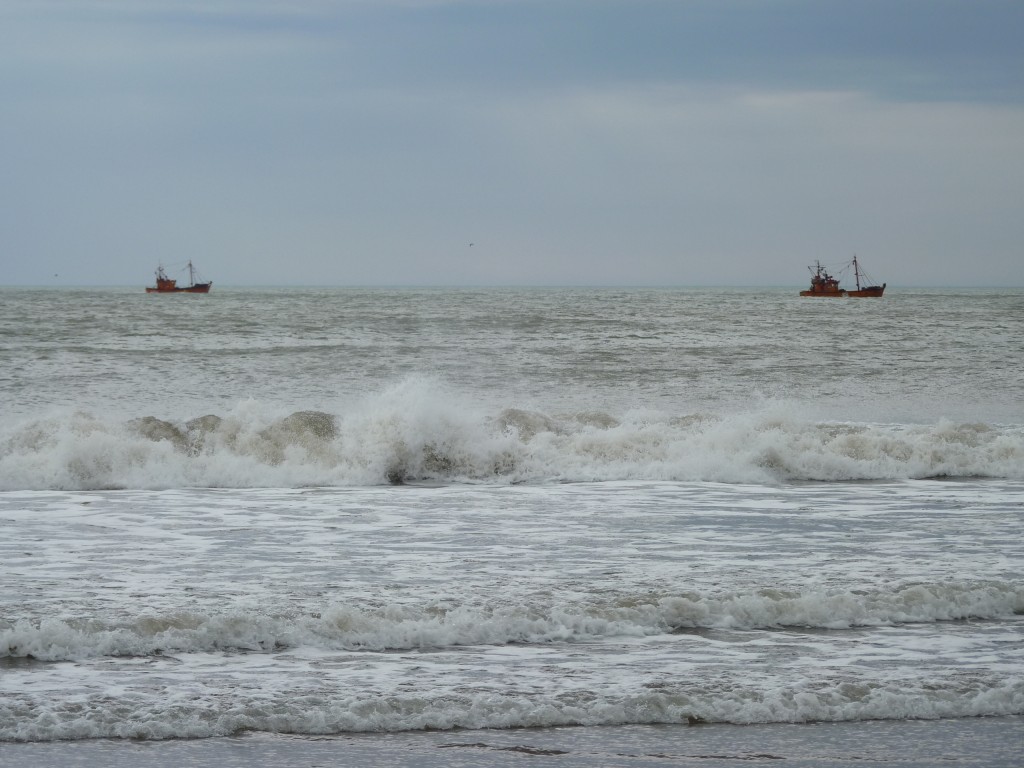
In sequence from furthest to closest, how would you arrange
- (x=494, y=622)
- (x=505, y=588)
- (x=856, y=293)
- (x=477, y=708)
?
(x=856, y=293) → (x=505, y=588) → (x=494, y=622) → (x=477, y=708)

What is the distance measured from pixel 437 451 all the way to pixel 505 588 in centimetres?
636

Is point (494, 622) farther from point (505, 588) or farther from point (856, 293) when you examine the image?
point (856, 293)

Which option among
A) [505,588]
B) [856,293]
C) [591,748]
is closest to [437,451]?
[505,588]

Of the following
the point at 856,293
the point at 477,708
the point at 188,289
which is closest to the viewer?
the point at 477,708

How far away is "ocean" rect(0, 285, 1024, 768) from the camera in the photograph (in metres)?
4.84

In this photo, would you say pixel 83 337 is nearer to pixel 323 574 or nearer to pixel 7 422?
pixel 7 422

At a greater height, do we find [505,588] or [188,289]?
[188,289]

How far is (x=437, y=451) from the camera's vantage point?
13.3 metres

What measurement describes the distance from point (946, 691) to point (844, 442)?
28.8 feet

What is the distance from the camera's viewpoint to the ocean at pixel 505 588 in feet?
15.9

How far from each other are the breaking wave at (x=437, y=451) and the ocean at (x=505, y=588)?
1.8 inches

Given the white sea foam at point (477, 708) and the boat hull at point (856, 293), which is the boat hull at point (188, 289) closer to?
the boat hull at point (856, 293)

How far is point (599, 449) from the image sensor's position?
1380 cm

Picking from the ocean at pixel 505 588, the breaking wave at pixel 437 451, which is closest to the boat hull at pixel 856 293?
the ocean at pixel 505 588
